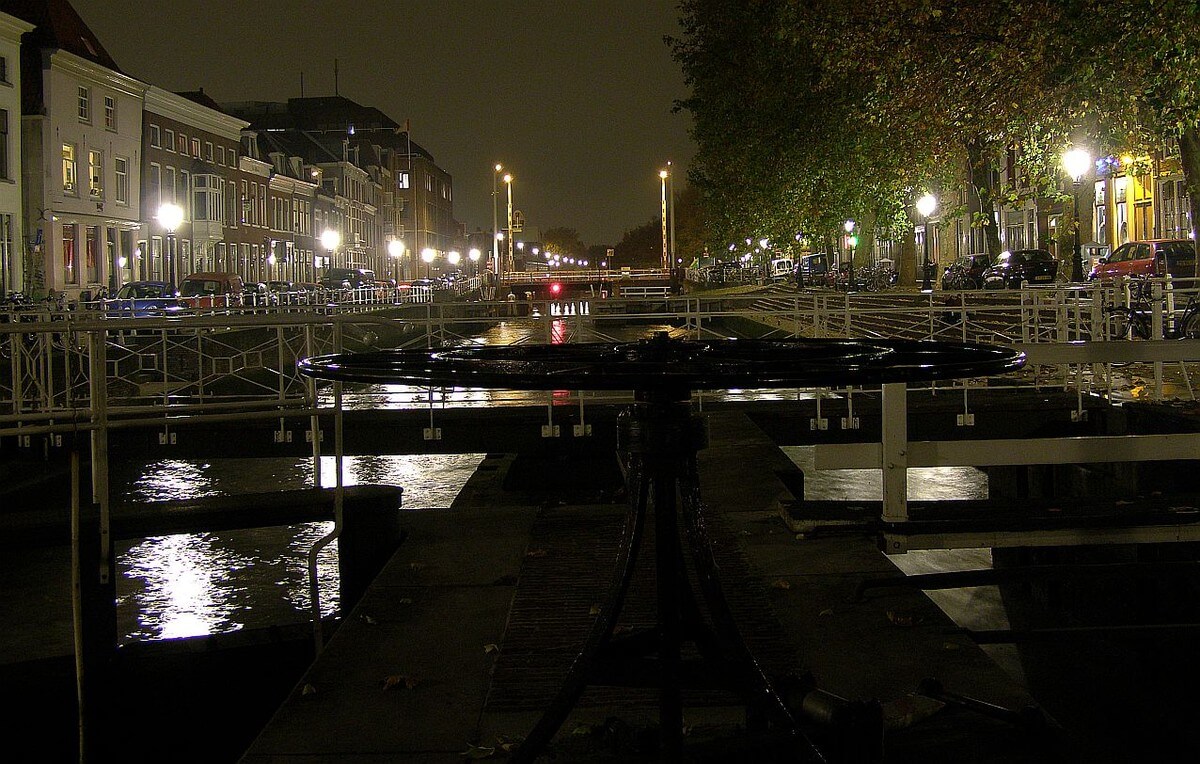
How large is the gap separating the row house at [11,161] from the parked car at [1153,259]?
3515 centimetres

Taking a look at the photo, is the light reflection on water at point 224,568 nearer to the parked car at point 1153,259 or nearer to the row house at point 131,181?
the parked car at point 1153,259

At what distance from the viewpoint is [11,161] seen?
4112 cm

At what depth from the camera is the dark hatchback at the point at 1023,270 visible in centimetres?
3703

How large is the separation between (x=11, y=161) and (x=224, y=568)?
36137 millimetres

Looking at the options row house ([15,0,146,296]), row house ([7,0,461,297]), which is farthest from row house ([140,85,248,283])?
row house ([15,0,146,296])

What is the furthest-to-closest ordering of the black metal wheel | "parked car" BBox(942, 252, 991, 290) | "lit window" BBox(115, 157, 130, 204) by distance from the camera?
"lit window" BBox(115, 157, 130, 204) → "parked car" BBox(942, 252, 991, 290) → the black metal wheel

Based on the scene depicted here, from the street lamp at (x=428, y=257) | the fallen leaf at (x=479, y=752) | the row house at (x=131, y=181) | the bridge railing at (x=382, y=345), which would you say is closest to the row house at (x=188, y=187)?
the row house at (x=131, y=181)

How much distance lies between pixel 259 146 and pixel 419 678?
238 feet

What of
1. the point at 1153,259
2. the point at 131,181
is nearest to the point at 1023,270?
the point at 1153,259

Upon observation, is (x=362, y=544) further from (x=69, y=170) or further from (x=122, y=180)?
(x=122, y=180)

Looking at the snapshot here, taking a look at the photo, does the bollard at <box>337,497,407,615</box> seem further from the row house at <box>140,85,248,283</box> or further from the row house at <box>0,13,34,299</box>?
the row house at <box>140,85,248,283</box>

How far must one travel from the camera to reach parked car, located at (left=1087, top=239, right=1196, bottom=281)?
30.0 meters

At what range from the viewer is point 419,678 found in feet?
14.3

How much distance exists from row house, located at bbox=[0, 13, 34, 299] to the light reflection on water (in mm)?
29122
